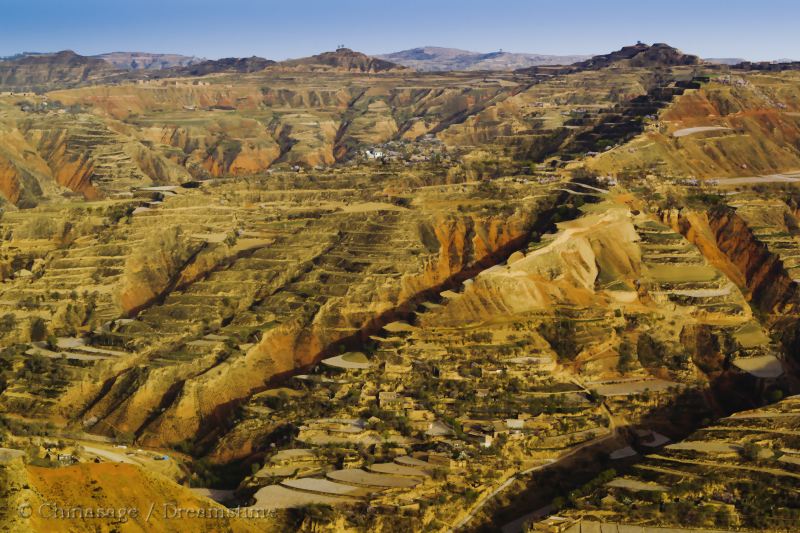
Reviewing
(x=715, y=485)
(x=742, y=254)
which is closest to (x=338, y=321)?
(x=715, y=485)

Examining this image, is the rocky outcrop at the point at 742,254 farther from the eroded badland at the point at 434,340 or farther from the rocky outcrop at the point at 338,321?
the rocky outcrop at the point at 338,321

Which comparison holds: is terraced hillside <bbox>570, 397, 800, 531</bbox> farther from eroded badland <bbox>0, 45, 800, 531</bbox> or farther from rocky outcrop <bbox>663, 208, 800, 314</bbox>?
rocky outcrop <bbox>663, 208, 800, 314</bbox>

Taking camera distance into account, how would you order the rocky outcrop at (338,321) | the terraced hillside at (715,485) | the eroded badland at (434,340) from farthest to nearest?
1. the rocky outcrop at (338,321)
2. the eroded badland at (434,340)
3. the terraced hillside at (715,485)

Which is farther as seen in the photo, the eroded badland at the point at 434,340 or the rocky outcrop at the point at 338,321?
the rocky outcrop at the point at 338,321

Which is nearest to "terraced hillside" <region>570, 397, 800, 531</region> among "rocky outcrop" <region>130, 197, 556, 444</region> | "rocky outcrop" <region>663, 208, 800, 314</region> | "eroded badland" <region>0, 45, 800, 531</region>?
"eroded badland" <region>0, 45, 800, 531</region>

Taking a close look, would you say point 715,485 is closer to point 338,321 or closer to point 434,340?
point 434,340

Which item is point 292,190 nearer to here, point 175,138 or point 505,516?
point 505,516

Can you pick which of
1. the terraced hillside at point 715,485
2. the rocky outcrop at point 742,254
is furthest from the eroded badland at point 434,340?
the rocky outcrop at point 742,254

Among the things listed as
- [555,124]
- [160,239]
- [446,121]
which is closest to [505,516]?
[160,239]
